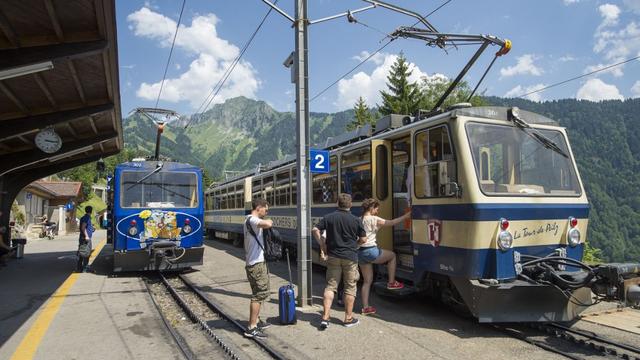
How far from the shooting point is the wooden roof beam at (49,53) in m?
7.37

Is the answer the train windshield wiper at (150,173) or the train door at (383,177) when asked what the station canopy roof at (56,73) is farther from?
the train door at (383,177)

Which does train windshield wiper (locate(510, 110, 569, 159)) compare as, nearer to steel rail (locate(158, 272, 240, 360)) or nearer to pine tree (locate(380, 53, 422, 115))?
steel rail (locate(158, 272, 240, 360))

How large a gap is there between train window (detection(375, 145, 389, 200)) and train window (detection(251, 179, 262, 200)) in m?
7.80

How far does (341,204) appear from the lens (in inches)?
267

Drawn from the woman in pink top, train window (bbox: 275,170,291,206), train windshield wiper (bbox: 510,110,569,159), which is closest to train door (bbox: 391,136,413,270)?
the woman in pink top

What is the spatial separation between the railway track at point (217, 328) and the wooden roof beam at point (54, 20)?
4.69m

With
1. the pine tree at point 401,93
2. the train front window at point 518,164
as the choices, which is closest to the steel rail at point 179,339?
the train front window at point 518,164

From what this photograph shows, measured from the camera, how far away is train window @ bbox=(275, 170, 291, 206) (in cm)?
1272

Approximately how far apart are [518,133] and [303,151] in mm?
3311

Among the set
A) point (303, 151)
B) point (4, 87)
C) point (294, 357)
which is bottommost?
point (294, 357)

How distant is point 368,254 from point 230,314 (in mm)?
2375

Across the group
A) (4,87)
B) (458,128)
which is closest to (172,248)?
(4,87)

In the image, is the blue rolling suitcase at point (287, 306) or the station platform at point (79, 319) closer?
the station platform at point (79, 319)

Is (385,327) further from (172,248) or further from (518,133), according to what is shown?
(172,248)
